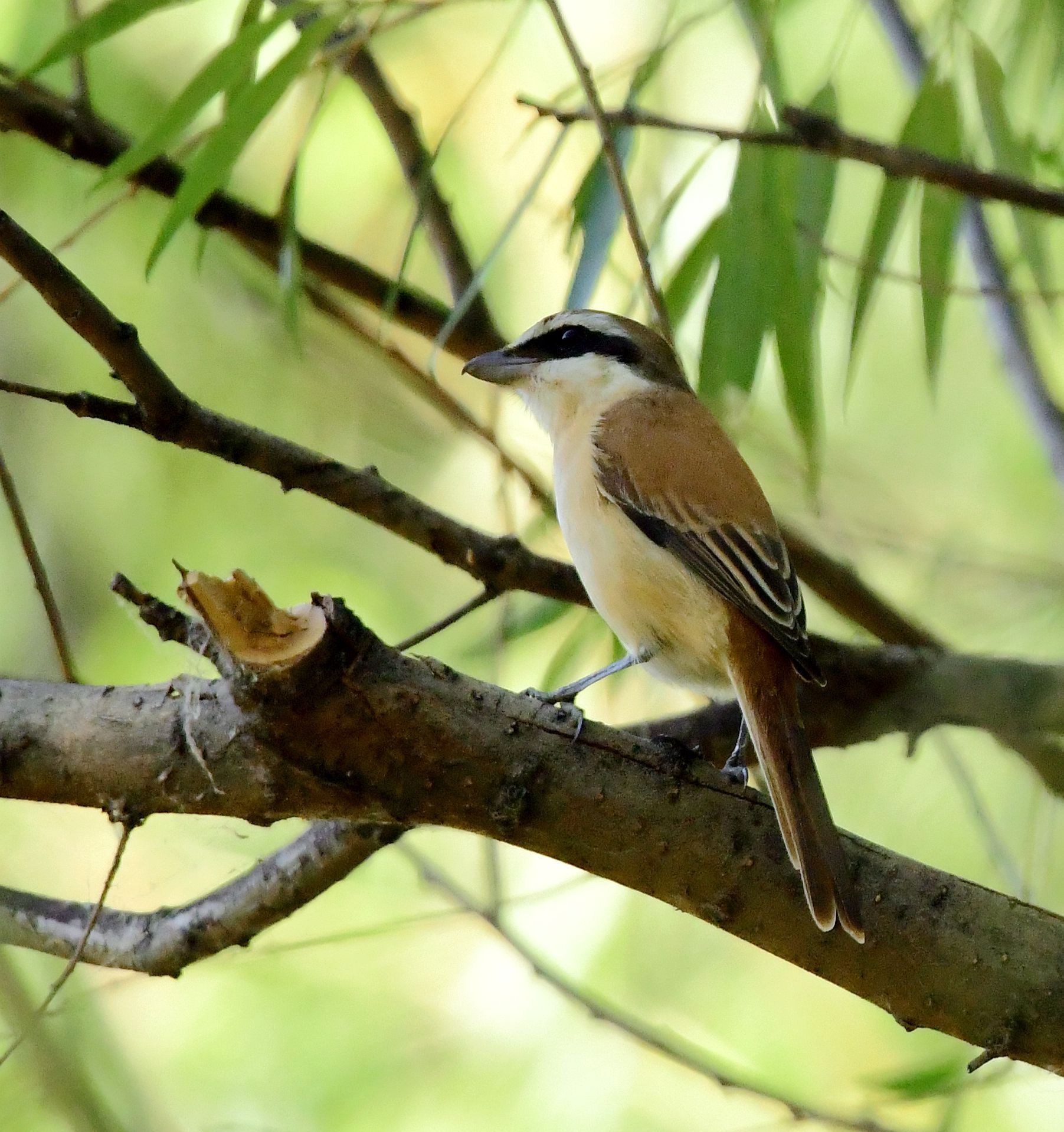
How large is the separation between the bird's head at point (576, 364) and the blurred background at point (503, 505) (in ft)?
0.48

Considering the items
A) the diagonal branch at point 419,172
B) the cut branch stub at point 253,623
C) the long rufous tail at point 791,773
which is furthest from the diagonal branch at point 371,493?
the long rufous tail at point 791,773

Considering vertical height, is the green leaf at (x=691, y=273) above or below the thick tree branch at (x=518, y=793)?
above

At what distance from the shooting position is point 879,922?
1.80m

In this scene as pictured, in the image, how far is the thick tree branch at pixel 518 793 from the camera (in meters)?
1.61

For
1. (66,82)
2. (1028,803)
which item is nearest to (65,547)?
(66,82)

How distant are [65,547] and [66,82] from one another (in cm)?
123

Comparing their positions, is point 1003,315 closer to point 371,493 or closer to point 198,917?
point 371,493

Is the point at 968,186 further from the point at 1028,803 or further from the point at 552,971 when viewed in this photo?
the point at 1028,803

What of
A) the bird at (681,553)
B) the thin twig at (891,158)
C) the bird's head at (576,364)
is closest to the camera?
the thin twig at (891,158)

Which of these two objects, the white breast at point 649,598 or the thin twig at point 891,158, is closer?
the thin twig at point 891,158

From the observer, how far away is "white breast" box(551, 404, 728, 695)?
90.7 inches

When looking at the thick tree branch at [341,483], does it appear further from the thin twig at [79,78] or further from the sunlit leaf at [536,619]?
the sunlit leaf at [536,619]

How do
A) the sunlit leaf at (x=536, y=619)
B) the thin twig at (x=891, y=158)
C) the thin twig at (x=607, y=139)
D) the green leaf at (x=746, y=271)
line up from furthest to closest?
the sunlit leaf at (x=536, y=619) < the green leaf at (x=746, y=271) < the thin twig at (x=607, y=139) < the thin twig at (x=891, y=158)

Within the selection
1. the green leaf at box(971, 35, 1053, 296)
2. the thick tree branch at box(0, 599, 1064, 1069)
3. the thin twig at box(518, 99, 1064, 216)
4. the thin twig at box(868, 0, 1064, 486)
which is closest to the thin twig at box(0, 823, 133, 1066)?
the thick tree branch at box(0, 599, 1064, 1069)
